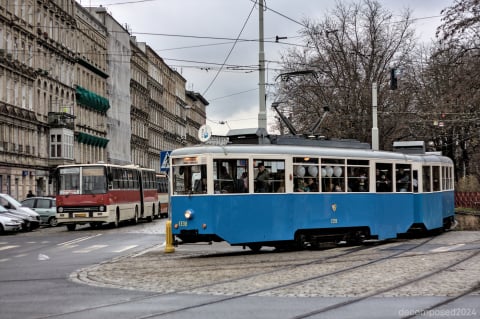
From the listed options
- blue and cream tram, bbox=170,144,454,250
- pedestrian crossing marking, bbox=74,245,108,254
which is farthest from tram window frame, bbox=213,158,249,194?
pedestrian crossing marking, bbox=74,245,108,254

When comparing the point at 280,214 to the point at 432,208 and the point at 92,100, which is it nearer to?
the point at 432,208

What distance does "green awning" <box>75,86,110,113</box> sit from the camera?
79125 millimetres

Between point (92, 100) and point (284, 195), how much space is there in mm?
64708

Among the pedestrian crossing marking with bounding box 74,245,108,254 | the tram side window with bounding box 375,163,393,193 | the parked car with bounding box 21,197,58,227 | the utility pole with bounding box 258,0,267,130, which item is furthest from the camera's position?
the parked car with bounding box 21,197,58,227

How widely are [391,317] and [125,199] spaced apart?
32.4m

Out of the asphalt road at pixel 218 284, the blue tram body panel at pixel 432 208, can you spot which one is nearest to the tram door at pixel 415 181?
the blue tram body panel at pixel 432 208

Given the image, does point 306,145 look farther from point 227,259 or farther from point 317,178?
point 227,259

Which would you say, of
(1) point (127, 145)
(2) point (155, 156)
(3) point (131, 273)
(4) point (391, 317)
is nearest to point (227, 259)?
(3) point (131, 273)

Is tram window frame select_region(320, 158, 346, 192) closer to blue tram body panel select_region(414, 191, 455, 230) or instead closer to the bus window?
blue tram body panel select_region(414, 191, 455, 230)

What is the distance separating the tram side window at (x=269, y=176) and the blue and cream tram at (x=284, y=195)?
0.08 feet

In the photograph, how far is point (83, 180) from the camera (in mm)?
37438

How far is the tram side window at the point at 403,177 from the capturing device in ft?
81.1

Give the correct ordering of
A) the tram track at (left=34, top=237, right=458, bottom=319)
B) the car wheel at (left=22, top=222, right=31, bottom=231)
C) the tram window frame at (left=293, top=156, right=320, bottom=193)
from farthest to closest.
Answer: the car wheel at (left=22, top=222, right=31, bottom=231) → the tram window frame at (left=293, top=156, right=320, bottom=193) → the tram track at (left=34, top=237, right=458, bottom=319)

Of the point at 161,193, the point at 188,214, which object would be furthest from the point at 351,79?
the point at 188,214
